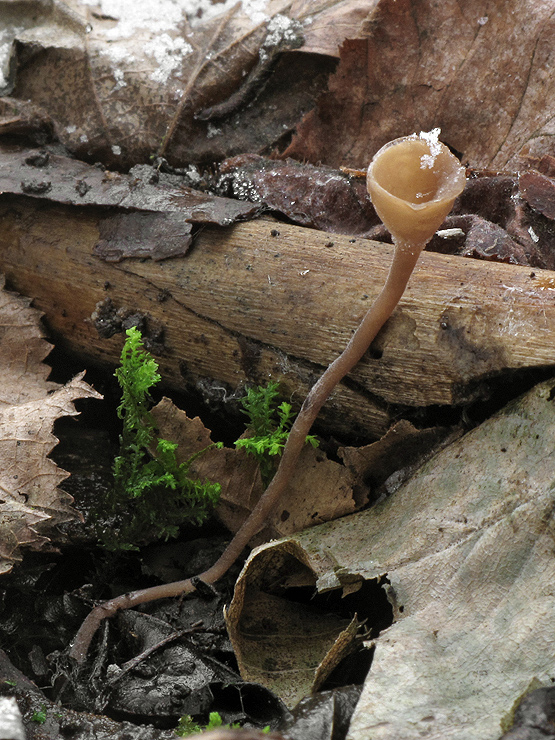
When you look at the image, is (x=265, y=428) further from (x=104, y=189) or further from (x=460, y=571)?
(x=104, y=189)

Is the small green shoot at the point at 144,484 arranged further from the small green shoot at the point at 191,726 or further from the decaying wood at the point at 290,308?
the small green shoot at the point at 191,726

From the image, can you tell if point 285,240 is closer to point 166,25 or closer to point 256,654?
point 256,654

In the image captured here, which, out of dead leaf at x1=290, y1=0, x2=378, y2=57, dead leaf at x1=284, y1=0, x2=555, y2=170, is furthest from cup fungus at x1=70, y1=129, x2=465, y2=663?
dead leaf at x1=290, y1=0, x2=378, y2=57

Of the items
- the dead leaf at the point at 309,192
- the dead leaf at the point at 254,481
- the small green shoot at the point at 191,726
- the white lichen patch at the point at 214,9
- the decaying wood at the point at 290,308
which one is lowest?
the small green shoot at the point at 191,726

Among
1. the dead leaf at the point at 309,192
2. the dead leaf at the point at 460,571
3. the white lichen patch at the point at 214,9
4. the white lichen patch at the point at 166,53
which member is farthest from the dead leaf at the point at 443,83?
the dead leaf at the point at 460,571

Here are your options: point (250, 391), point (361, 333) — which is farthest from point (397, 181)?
point (250, 391)

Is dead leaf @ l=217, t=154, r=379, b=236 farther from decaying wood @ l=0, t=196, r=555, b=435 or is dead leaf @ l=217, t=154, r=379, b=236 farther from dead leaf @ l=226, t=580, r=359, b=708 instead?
dead leaf @ l=226, t=580, r=359, b=708
